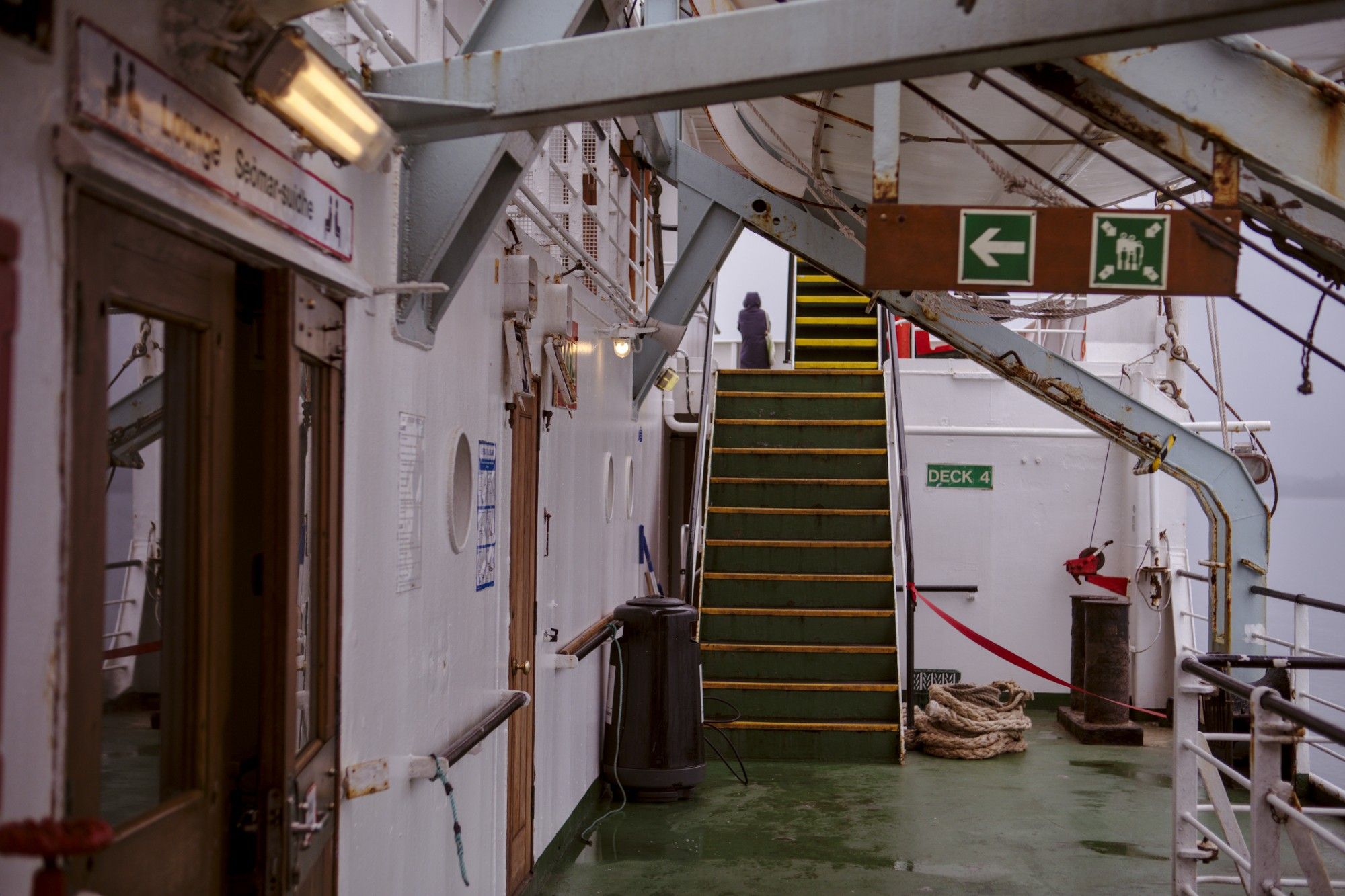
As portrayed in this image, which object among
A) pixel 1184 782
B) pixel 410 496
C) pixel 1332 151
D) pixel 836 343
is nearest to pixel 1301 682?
pixel 1184 782

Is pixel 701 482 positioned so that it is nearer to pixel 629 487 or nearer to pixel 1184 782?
pixel 629 487

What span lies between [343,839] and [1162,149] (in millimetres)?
3400

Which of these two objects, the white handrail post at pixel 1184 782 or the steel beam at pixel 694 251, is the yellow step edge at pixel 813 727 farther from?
the white handrail post at pixel 1184 782

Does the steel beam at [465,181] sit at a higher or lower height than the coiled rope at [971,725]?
higher

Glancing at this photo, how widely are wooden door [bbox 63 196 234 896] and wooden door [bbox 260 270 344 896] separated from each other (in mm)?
96

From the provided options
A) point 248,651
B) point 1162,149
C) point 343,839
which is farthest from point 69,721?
point 1162,149

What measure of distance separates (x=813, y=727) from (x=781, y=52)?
21.3ft

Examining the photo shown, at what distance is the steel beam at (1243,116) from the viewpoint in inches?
144

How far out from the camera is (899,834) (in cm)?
677

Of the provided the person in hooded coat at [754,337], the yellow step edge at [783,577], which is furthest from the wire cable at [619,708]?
the person in hooded coat at [754,337]

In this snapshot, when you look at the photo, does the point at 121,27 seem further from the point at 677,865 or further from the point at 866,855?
the point at 866,855

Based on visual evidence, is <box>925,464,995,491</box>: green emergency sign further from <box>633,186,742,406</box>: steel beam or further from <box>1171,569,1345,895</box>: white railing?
<box>1171,569,1345,895</box>: white railing

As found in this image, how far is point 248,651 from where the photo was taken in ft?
8.91

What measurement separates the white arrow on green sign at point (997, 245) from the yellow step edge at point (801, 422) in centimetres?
699
